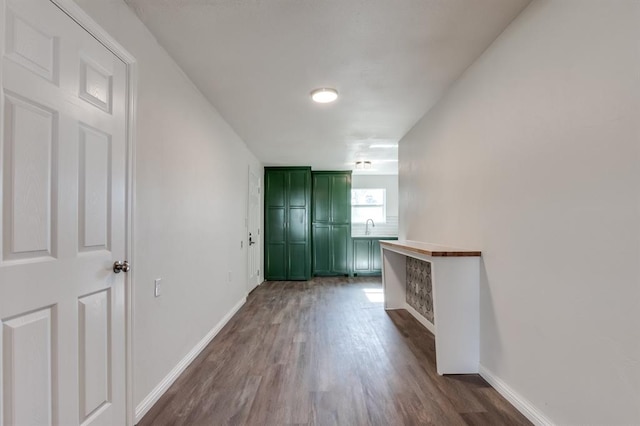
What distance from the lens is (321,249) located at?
6.29m

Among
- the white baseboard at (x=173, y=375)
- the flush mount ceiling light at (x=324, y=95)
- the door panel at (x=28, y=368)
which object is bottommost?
the white baseboard at (x=173, y=375)

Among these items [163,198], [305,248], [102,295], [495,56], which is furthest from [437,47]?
[305,248]

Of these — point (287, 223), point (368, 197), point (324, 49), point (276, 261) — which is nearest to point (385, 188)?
point (368, 197)

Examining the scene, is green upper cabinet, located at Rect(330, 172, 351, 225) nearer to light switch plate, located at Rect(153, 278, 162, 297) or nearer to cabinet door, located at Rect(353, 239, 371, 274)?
cabinet door, located at Rect(353, 239, 371, 274)

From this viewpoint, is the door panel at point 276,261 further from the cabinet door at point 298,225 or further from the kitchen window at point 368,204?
the kitchen window at point 368,204

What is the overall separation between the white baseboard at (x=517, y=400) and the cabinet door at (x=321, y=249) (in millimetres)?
4315

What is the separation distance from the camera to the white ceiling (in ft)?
5.32

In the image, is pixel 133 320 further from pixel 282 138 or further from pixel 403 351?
pixel 282 138

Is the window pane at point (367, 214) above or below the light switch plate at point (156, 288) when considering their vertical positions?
above

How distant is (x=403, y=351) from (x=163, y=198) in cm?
227

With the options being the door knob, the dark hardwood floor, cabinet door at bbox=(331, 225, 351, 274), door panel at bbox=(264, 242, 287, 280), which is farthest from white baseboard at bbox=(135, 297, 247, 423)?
cabinet door at bbox=(331, 225, 351, 274)

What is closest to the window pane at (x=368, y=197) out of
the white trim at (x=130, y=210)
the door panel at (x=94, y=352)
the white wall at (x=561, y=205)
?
the white wall at (x=561, y=205)

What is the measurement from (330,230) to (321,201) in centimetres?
65

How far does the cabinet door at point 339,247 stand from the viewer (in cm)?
629
